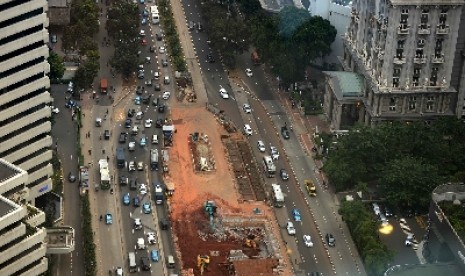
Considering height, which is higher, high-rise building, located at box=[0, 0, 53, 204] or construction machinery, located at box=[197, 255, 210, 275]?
high-rise building, located at box=[0, 0, 53, 204]

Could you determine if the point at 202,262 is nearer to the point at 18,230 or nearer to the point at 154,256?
the point at 154,256

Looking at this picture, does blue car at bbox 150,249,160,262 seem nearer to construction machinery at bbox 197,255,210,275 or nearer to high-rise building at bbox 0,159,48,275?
construction machinery at bbox 197,255,210,275

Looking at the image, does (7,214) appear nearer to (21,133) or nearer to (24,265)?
(24,265)

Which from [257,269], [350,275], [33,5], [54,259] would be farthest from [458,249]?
[33,5]

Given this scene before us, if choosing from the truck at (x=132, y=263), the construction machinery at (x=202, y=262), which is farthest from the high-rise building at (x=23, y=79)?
the construction machinery at (x=202, y=262)

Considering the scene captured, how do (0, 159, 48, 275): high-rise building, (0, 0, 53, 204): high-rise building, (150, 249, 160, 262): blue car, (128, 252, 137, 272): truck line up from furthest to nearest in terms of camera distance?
(150, 249, 160, 262): blue car, (128, 252, 137, 272): truck, (0, 0, 53, 204): high-rise building, (0, 159, 48, 275): high-rise building

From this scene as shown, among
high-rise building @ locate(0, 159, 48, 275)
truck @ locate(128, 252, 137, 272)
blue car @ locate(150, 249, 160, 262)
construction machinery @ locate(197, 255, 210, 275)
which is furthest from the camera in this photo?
blue car @ locate(150, 249, 160, 262)

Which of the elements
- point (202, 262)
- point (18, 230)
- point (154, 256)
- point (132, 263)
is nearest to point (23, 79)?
point (18, 230)

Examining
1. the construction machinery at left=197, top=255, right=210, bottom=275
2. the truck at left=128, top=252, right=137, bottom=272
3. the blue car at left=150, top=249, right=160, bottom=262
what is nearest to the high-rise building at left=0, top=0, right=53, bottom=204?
the truck at left=128, top=252, right=137, bottom=272
